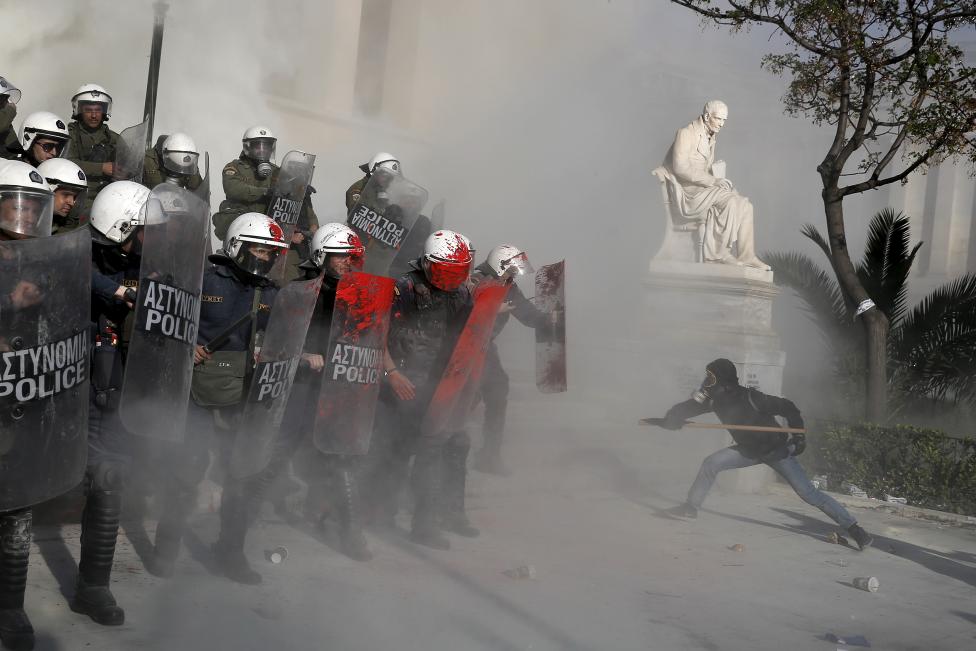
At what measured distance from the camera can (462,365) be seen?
542 cm

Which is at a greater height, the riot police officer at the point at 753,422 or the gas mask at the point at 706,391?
the gas mask at the point at 706,391

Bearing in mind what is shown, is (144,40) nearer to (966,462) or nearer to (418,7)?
(418,7)

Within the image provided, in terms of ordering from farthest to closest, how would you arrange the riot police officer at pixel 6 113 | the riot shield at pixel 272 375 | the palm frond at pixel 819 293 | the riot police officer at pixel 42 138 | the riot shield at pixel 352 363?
the palm frond at pixel 819 293 → the riot police officer at pixel 6 113 → the riot police officer at pixel 42 138 → the riot shield at pixel 352 363 → the riot shield at pixel 272 375

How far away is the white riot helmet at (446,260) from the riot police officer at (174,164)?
5.92 feet

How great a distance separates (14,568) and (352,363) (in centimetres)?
172

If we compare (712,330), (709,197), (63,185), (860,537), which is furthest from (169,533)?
(709,197)

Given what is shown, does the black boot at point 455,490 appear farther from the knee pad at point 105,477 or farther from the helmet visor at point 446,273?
the knee pad at point 105,477

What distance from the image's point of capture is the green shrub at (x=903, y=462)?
8.70 m

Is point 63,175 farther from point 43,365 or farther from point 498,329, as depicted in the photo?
point 498,329

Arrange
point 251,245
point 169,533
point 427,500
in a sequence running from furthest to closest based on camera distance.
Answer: point 427,500 → point 169,533 → point 251,245

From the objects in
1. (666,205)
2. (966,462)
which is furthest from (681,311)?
(966,462)

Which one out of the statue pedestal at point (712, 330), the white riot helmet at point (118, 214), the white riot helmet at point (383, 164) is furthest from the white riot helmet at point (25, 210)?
the statue pedestal at point (712, 330)

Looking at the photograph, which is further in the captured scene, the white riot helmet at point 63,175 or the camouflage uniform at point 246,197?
the camouflage uniform at point 246,197

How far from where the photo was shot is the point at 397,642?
159 inches
